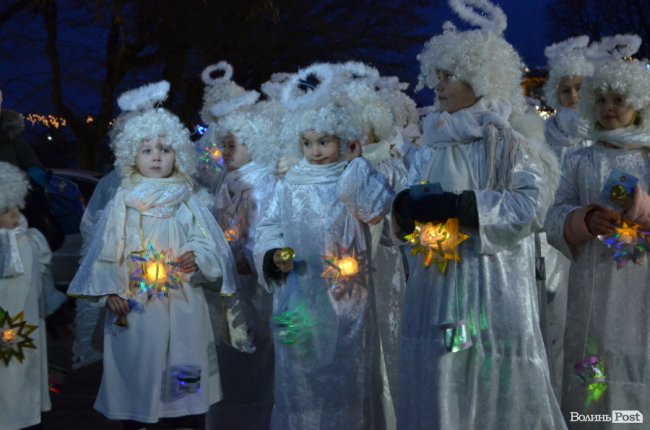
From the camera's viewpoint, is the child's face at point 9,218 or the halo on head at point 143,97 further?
the halo on head at point 143,97

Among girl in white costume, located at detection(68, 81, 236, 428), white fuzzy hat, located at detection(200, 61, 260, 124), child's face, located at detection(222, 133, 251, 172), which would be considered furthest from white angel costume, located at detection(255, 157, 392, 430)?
white fuzzy hat, located at detection(200, 61, 260, 124)

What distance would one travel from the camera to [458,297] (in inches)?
207

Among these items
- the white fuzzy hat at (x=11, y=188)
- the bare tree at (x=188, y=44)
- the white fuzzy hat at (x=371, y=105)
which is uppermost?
the bare tree at (x=188, y=44)

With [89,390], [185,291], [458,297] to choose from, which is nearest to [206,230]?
[185,291]

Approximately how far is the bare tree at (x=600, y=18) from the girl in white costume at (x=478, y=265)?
2854 cm

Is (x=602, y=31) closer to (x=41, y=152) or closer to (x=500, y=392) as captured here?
(x=41, y=152)

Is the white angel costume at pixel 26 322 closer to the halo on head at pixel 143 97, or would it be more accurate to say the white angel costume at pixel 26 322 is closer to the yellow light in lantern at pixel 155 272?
the yellow light in lantern at pixel 155 272

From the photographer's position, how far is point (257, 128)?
790 centimetres

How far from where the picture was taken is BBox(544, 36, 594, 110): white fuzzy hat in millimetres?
8028

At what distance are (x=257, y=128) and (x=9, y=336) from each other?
253 cm

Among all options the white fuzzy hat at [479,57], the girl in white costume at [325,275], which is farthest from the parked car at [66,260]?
the white fuzzy hat at [479,57]

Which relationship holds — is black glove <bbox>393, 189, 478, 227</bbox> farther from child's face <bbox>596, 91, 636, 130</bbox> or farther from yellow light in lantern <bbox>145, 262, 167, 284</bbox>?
yellow light in lantern <bbox>145, 262, 167, 284</bbox>

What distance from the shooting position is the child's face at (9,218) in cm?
646

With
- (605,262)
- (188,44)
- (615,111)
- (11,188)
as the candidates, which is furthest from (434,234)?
(188,44)
